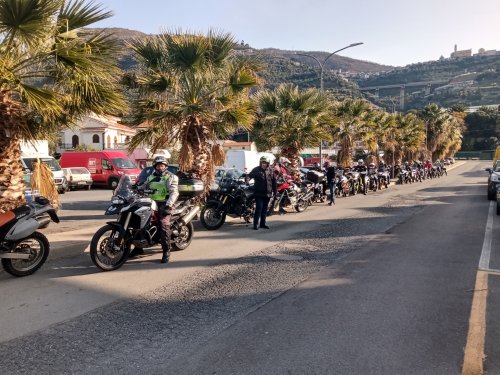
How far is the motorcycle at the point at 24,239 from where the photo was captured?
243 inches

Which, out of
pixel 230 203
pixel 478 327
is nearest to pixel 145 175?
pixel 230 203

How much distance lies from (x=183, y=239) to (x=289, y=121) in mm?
10449

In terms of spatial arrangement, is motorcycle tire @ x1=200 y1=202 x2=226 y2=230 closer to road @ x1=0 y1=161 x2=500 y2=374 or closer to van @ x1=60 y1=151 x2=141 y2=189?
road @ x1=0 y1=161 x2=500 y2=374

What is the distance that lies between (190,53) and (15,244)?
703 centimetres

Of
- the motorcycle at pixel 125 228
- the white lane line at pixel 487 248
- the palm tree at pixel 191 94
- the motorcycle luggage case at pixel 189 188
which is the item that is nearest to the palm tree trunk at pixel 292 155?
the palm tree at pixel 191 94

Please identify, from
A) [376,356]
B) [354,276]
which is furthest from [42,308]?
[354,276]

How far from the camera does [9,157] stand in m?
7.31

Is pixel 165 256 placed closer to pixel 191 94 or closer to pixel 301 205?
pixel 191 94

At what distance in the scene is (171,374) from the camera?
139 inches

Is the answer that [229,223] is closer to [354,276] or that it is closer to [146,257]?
[146,257]

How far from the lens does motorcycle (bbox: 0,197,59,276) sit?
6.17 m

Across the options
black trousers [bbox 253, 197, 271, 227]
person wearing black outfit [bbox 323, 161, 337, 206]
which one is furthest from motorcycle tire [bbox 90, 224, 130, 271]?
person wearing black outfit [bbox 323, 161, 337, 206]

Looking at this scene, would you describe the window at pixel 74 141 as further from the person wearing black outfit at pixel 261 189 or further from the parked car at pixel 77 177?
the person wearing black outfit at pixel 261 189

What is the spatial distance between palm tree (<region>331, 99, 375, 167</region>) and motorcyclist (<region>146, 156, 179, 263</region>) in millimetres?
20530
